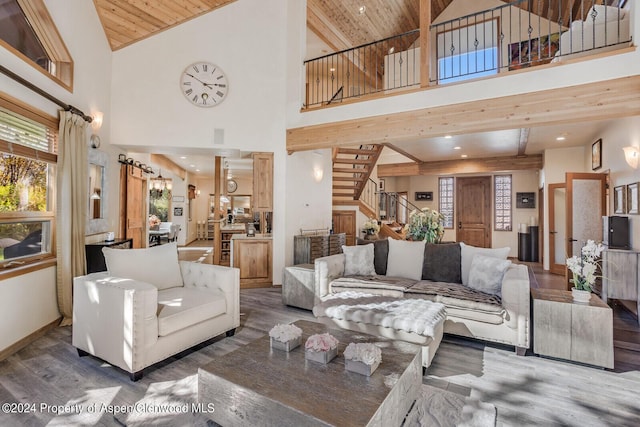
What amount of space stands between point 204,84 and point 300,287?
3.74 meters

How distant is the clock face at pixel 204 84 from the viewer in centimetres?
535

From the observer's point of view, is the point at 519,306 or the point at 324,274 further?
the point at 324,274

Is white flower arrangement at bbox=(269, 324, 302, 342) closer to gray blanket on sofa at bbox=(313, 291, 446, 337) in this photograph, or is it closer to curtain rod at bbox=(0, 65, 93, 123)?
gray blanket on sofa at bbox=(313, 291, 446, 337)

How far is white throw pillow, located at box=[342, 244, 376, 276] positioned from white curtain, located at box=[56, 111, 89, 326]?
326cm

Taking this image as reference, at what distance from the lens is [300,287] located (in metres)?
4.33

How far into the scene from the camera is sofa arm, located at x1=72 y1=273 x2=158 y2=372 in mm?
2467

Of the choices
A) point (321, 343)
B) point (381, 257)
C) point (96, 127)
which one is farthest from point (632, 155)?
point (96, 127)

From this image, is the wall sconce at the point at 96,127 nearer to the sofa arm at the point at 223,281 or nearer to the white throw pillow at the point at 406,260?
the sofa arm at the point at 223,281

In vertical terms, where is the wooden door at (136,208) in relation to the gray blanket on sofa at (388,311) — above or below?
above

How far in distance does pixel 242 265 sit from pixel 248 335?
7.38ft

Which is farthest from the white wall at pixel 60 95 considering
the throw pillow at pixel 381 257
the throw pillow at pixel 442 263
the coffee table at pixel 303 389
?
the throw pillow at pixel 442 263

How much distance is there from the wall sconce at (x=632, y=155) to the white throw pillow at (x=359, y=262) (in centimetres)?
339

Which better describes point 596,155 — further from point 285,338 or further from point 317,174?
point 285,338

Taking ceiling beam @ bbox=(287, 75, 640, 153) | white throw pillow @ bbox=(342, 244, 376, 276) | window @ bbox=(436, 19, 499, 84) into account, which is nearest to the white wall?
ceiling beam @ bbox=(287, 75, 640, 153)
